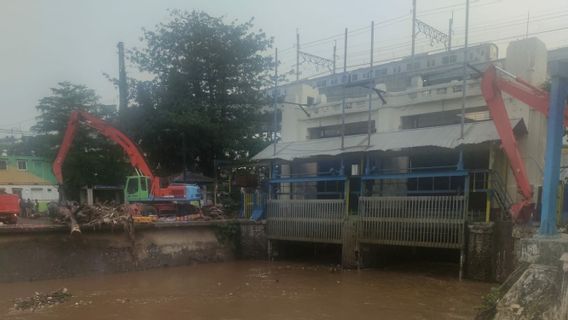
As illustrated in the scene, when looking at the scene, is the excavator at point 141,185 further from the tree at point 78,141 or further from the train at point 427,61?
the train at point 427,61

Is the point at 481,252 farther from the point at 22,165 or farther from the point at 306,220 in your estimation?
the point at 22,165

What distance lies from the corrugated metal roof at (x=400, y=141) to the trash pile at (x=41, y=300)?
1006cm

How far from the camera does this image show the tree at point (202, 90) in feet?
80.6

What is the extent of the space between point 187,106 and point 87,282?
40.1 ft

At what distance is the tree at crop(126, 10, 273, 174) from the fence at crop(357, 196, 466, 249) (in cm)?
1122

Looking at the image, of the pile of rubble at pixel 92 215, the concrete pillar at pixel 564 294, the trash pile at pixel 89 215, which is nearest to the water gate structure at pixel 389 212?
the pile of rubble at pixel 92 215

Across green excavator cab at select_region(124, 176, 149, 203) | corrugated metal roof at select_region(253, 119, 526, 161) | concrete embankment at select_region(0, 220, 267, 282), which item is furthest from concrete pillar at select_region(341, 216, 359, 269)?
green excavator cab at select_region(124, 176, 149, 203)

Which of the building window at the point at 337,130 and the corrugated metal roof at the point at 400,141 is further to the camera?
the building window at the point at 337,130

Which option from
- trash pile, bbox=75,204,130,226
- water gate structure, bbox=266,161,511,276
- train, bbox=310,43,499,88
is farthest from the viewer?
train, bbox=310,43,499,88

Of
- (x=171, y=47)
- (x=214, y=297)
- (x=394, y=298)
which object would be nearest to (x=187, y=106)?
(x=171, y=47)

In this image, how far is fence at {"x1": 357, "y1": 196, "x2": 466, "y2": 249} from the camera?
1364cm

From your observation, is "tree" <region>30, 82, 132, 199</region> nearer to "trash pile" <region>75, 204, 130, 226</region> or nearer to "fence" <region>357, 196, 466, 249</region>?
"trash pile" <region>75, 204, 130, 226</region>

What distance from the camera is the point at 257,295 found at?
12250mm

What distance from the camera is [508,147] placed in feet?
42.5
